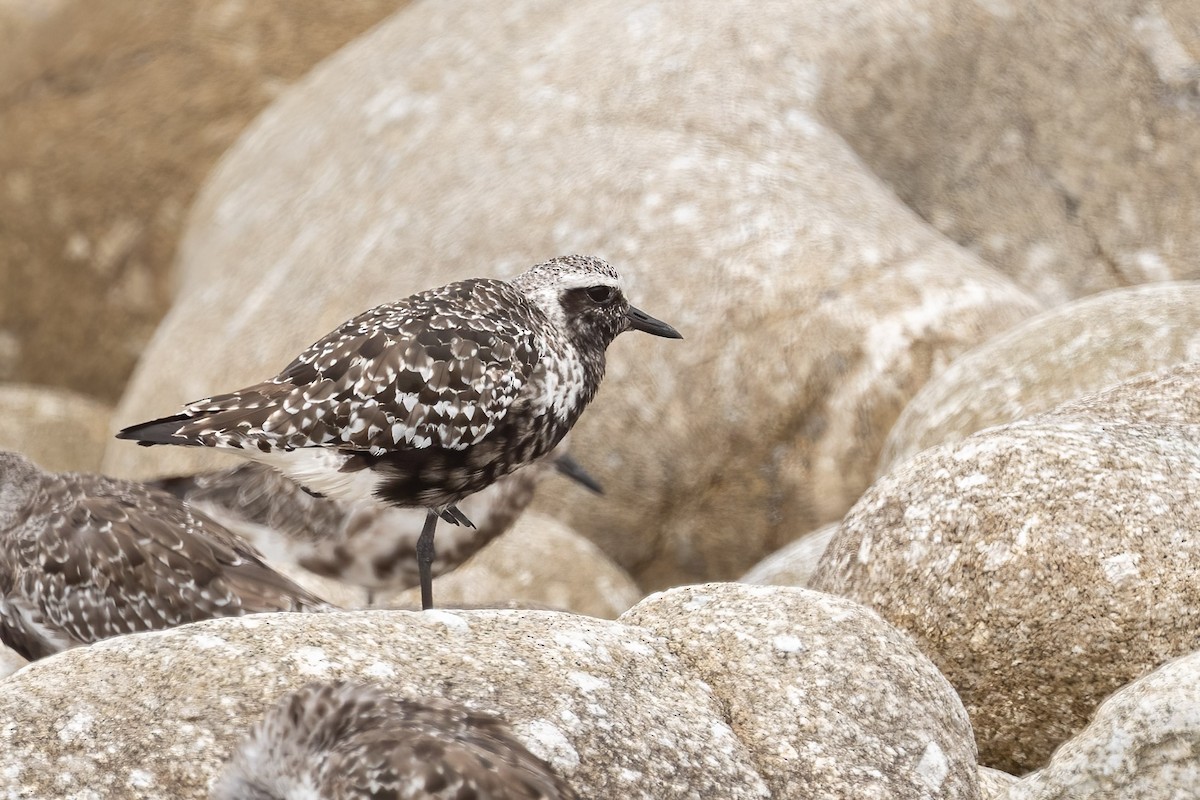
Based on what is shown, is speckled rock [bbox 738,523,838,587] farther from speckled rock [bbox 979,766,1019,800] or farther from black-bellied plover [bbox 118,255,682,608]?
speckled rock [bbox 979,766,1019,800]

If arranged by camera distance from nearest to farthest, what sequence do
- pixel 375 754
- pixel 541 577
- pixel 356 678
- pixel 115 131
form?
pixel 375 754 < pixel 356 678 < pixel 541 577 < pixel 115 131

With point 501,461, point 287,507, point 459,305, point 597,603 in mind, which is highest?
point 459,305

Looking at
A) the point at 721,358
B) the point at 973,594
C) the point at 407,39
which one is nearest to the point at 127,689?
the point at 973,594

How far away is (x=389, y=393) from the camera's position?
677cm

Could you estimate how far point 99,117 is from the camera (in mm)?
14594

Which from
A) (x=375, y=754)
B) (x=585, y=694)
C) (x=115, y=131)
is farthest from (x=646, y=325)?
(x=115, y=131)

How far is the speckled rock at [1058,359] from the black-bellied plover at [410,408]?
2.28 metres

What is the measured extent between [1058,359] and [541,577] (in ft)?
9.98

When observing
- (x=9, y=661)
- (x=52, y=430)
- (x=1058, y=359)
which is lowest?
(x=52, y=430)

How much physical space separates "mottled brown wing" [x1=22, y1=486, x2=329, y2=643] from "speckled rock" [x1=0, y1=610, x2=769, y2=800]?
5.75 ft

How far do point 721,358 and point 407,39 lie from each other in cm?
428

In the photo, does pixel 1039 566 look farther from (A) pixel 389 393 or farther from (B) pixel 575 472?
(B) pixel 575 472

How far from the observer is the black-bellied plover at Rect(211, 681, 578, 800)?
441cm

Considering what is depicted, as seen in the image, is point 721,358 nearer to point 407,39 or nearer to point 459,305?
point 459,305
